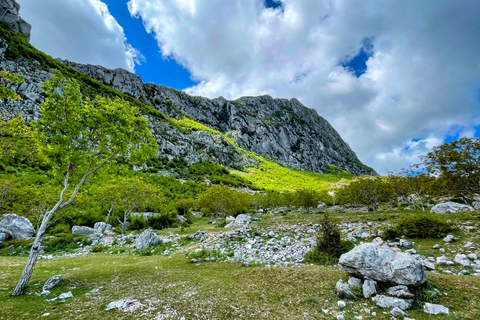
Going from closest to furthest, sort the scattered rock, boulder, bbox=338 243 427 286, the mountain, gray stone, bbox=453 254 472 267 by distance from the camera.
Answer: boulder, bbox=338 243 427 286 < gray stone, bbox=453 254 472 267 < the scattered rock < the mountain

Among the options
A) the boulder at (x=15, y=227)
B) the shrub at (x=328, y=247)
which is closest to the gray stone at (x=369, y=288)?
the shrub at (x=328, y=247)

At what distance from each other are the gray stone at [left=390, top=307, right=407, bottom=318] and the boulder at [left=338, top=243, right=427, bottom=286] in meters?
1.53

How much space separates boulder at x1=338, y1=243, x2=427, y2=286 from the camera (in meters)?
7.43

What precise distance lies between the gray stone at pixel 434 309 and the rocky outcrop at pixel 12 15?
486 feet

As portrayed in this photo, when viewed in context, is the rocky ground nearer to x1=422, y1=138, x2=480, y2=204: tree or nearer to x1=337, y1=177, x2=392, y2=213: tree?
x1=422, y1=138, x2=480, y2=204: tree

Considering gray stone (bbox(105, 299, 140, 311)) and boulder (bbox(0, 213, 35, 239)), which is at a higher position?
gray stone (bbox(105, 299, 140, 311))

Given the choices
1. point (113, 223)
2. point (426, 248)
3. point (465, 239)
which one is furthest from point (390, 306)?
point (113, 223)

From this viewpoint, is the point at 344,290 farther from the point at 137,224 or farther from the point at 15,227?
the point at 15,227

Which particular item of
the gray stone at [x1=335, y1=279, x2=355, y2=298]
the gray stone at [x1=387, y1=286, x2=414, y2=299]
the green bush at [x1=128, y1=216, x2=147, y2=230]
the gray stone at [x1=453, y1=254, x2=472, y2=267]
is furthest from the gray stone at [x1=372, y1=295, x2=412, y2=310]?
the green bush at [x1=128, y1=216, x2=147, y2=230]

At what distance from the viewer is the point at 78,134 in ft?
36.6

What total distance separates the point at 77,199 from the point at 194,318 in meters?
33.1

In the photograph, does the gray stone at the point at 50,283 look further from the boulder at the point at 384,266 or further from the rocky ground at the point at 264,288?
the boulder at the point at 384,266

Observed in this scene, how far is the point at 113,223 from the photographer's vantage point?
1553 inches

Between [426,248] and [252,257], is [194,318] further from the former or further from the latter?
[426,248]
